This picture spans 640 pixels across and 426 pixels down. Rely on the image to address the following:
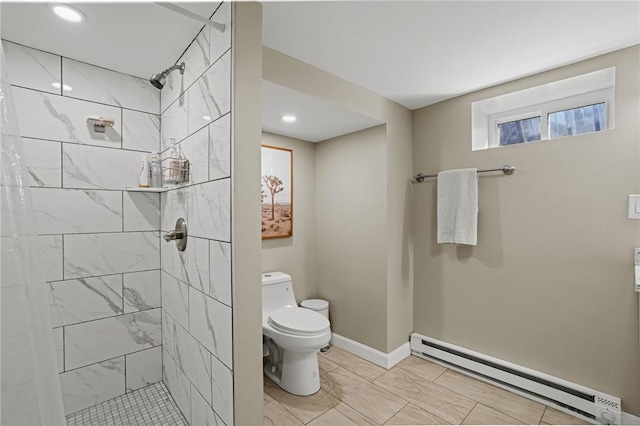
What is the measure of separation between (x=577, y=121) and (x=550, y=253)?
926 mm

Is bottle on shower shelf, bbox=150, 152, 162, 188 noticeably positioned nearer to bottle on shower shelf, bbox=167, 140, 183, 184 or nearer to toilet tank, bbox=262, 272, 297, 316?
bottle on shower shelf, bbox=167, 140, 183, 184

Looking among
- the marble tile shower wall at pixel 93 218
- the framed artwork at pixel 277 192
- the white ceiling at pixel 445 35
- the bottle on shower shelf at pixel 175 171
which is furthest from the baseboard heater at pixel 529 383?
the bottle on shower shelf at pixel 175 171

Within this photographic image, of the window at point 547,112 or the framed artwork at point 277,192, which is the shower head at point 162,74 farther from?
the window at point 547,112

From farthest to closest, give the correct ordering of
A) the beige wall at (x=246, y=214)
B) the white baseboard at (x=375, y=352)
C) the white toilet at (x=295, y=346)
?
the white baseboard at (x=375, y=352) → the white toilet at (x=295, y=346) → the beige wall at (x=246, y=214)

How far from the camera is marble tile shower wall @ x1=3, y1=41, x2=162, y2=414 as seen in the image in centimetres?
167

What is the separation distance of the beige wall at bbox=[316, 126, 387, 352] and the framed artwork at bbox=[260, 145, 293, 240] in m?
0.36

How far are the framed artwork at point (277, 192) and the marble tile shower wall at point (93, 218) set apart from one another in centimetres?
88

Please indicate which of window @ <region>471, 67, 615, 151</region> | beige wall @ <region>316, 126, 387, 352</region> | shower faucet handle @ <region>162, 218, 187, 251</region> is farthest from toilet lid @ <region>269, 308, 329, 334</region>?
window @ <region>471, 67, 615, 151</region>

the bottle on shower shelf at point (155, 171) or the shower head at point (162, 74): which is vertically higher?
the shower head at point (162, 74)

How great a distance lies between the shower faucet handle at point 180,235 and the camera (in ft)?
5.49

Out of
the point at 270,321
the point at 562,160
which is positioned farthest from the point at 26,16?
the point at 562,160

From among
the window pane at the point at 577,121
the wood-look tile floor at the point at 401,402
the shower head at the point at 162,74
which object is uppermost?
the shower head at the point at 162,74

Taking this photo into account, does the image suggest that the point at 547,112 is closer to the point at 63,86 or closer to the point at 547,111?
the point at 547,111

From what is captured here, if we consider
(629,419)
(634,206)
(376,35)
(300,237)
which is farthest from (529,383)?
(376,35)
